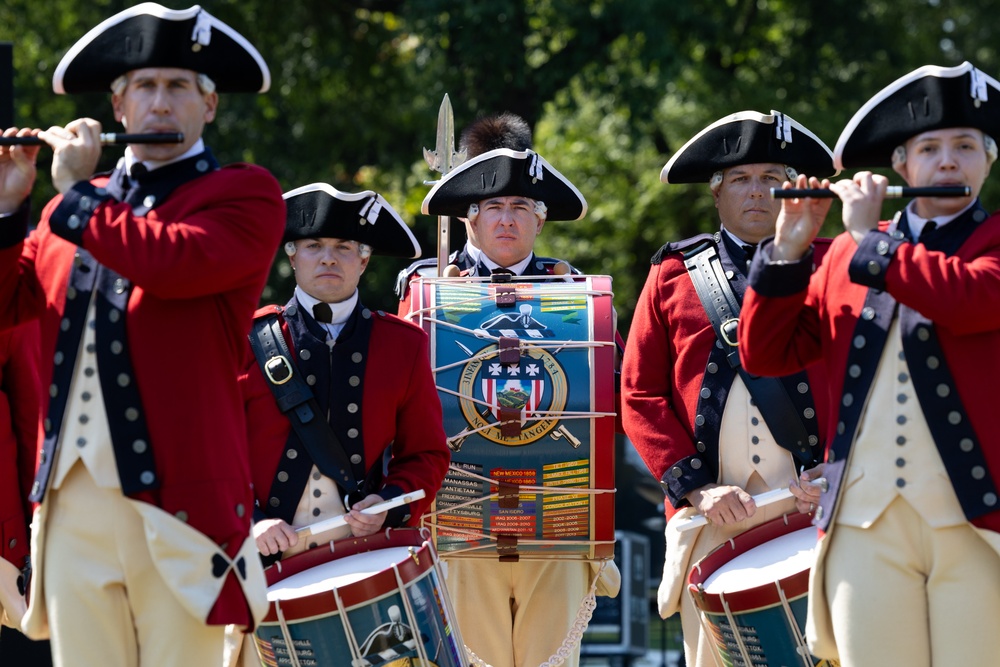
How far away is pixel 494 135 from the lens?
8578 millimetres

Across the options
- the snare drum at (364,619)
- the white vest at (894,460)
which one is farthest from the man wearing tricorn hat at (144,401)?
the white vest at (894,460)

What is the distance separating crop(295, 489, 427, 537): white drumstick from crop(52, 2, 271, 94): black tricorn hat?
1823 millimetres

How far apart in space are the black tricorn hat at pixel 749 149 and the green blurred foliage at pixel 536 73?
779 cm

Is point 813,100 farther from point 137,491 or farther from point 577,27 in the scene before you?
point 137,491

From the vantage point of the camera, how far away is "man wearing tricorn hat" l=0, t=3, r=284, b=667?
435 centimetres

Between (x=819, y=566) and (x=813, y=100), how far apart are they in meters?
13.6

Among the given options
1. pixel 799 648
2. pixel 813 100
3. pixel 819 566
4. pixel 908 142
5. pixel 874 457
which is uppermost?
pixel 813 100

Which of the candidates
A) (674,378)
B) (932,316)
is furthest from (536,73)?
(932,316)

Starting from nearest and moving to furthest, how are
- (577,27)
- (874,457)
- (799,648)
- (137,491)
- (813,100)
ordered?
(137,491)
(874,457)
(799,648)
(577,27)
(813,100)

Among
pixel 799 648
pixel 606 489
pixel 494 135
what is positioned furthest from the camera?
pixel 494 135

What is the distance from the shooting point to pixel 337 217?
251 inches

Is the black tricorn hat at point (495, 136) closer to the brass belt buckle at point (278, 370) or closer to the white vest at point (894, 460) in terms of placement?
the brass belt buckle at point (278, 370)

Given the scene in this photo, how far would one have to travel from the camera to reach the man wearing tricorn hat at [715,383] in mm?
6160

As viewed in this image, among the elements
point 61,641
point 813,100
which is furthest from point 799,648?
point 813,100
